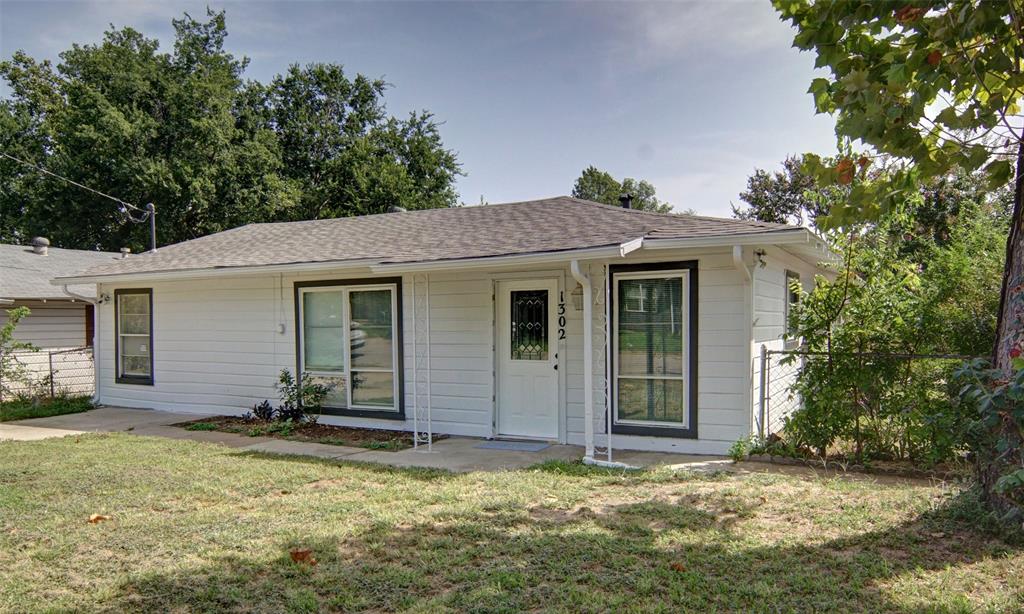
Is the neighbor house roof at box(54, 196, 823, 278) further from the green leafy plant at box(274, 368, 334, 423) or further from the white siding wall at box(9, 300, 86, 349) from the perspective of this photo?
the white siding wall at box(9, 300, 86, 349)

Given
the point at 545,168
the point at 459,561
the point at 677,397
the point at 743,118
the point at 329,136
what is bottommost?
the point at 459,561

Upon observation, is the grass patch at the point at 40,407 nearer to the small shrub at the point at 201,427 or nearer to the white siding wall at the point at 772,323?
the small shrub at the point at 201,427

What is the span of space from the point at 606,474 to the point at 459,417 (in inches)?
114

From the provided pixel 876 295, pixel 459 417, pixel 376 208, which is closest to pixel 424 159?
pixel 376 208

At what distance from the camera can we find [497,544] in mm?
4457

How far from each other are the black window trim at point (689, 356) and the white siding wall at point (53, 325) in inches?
555

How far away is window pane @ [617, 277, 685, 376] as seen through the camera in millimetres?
7410

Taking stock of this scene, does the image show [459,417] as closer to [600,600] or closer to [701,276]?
[701,276]

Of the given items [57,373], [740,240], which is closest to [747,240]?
[740,240]

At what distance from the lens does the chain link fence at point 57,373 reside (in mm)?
13078

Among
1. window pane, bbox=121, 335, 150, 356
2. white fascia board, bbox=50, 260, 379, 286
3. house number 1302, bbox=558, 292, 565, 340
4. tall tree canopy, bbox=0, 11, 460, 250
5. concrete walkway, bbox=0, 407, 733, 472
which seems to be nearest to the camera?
concrete walkway, bbox=0, 407, 733, 472

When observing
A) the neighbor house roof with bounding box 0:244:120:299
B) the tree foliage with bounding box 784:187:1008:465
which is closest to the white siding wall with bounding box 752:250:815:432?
the tree foliage with bounding box 784:187:1008:465

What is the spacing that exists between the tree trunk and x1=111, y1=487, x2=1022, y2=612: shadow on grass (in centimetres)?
29

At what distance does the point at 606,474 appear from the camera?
6379 millimetres
